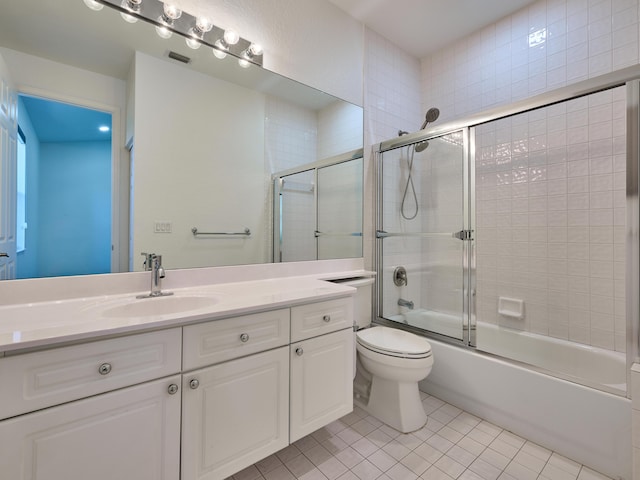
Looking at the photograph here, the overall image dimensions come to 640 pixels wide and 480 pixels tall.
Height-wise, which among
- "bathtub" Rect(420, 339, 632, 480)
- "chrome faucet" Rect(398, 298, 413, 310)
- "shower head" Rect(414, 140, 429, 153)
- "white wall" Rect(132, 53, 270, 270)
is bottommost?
"bathtub" Rect(420, 339, 632, 480)

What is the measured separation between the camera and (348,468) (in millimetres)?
1364

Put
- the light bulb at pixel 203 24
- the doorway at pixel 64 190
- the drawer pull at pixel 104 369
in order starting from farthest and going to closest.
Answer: the light bulb at pixel 203 24
the doorway at pixel 64 190
the drawer pull at pixel 104 369

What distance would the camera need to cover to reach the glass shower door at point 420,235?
214 cm

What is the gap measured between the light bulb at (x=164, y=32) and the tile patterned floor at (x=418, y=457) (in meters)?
2.04

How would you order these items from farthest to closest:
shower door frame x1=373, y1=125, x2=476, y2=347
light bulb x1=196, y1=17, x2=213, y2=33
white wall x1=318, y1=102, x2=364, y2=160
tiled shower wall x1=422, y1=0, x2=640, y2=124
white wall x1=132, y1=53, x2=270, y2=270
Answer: white wall x1=318, y1=102, x2=364, y2=160, shower door frame x1=373, y1=125, x2=476, y2=347, tiled shower wall x1=422, y1=0, x2=640, y2=124, light bulb x1=196, y1=17, x2=213, y2=33, white wall x1=132, y1=53, x2=270, y2=270

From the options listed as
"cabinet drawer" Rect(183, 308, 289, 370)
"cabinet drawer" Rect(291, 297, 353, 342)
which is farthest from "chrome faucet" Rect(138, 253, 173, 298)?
"cabinet drawer" Rect(291, 297, 353, 342)

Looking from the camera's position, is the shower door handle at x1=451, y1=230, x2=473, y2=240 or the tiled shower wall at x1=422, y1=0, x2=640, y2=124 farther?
the shower door handle at x1=451, y1=230, x2=473, y2=240

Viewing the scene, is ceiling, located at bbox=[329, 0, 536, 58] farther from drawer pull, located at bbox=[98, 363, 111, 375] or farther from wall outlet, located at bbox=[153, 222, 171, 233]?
drawer pull, located at bbox=[98, 363, 111, 375]

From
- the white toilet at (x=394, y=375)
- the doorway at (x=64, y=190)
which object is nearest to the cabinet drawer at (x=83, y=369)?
the doorway at (x=64, y=190)

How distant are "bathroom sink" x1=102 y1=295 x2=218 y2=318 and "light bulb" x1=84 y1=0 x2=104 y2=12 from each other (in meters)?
1.24

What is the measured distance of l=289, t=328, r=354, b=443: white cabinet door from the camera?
4.22 ft

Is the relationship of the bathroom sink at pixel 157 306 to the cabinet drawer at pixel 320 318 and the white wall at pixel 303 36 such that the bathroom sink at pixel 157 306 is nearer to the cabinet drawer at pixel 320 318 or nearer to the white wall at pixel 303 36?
the cabinet drawer at pixel 320 318

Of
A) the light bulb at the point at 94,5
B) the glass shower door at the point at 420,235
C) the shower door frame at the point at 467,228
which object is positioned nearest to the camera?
the light bulb at the point at 94,5

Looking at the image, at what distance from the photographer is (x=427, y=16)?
85.7 inches
